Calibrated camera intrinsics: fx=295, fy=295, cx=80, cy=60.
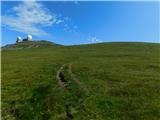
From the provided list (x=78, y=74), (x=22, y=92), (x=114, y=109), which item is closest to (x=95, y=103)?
(x=114, y=109)

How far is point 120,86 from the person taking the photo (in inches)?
1658

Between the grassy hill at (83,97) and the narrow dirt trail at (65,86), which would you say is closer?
the narrow dirt trail at (65,86)

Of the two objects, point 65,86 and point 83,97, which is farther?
point 65,86

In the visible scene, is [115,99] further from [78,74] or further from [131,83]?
[78,74]

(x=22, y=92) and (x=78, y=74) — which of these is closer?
(x=22, y=92)

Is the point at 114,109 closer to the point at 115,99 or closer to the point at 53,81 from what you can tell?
the point at 115,99

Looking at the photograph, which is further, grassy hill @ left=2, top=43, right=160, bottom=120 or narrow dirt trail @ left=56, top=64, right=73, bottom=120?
grassy hill @ left=2, top=43, right=160, bottom=120

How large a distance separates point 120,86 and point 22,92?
13760 mm

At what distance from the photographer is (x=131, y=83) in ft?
145

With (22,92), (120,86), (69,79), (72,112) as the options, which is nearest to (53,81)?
(69,79)

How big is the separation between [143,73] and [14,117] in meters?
31.1

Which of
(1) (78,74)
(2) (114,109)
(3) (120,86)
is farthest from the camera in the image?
(1) (78,74)

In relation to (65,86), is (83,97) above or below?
below

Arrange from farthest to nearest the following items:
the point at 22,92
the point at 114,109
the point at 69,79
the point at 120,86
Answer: the point at 69,79
the point at 120,86
the point at 22,92
the point at 114,109
